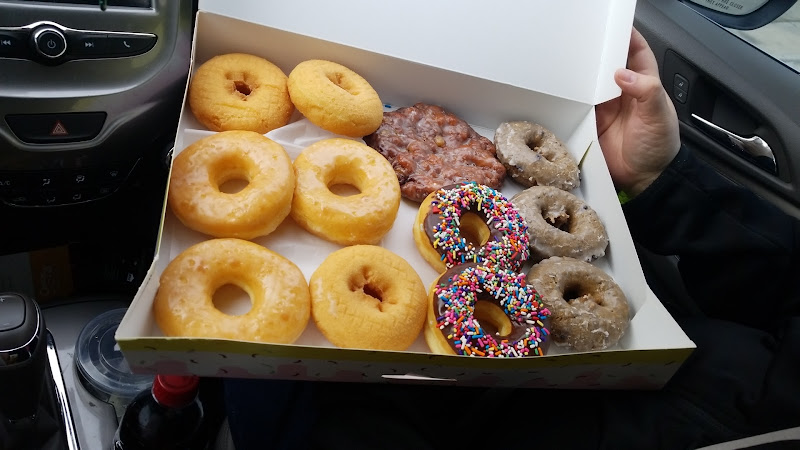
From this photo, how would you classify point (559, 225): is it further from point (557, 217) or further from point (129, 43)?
point (129, 43)

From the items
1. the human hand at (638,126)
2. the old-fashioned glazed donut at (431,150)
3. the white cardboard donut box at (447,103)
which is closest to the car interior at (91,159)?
the white cardboard donut box at (447,103)

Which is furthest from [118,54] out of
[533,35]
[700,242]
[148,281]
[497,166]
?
[700,242]

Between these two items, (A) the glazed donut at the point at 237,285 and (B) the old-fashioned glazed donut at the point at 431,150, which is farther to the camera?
(B) the old-fashioned glazed donut at the point at 431,150

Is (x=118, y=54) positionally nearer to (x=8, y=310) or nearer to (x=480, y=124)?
(x=8, y=310)

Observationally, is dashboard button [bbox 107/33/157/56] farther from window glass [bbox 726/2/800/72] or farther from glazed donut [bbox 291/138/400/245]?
window glass [bbox 726/2/800/72]

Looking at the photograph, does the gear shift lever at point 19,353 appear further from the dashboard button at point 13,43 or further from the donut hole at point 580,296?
the donut hole at point 580,296

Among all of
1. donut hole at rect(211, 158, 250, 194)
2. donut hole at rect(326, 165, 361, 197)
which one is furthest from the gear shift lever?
donut hole at rect(326, 165, 361, 197)
